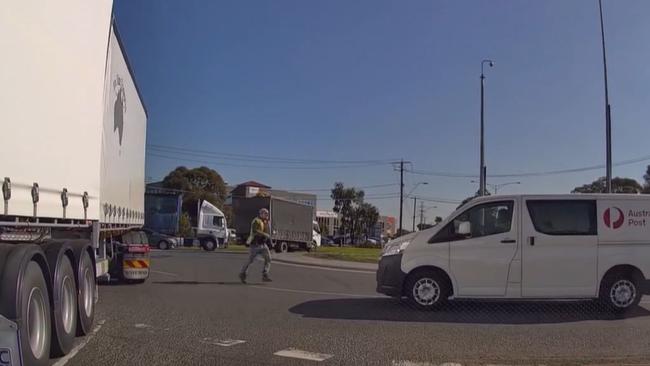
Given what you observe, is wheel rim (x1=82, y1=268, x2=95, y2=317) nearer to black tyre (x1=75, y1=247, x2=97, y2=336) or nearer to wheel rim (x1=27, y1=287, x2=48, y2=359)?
black tyre (x1=75, y1=247, x2=97, y2=336)

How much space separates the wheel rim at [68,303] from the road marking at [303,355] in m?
2.30

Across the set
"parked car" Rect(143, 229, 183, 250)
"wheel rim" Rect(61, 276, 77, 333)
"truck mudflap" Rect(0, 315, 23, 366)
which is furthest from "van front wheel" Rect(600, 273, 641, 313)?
"parked car" Rect(143, 229, 183, 250)

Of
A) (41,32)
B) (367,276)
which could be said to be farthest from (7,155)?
(367,276)

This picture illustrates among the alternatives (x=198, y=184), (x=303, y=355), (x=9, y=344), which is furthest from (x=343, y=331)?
(x=198, y=184)

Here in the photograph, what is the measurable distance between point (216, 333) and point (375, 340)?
6.80ft

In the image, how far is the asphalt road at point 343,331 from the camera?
7438 mm

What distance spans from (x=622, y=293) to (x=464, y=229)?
272 cm

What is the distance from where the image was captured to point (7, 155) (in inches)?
218

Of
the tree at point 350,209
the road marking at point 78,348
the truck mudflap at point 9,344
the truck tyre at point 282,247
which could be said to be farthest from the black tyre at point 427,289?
the tree at point 350,209

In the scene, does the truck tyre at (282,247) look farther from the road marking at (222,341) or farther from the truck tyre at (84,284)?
the road marking at (222,341)

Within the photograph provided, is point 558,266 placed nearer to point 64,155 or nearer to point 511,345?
point 511,345

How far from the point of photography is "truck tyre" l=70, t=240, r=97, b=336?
26.2 ft

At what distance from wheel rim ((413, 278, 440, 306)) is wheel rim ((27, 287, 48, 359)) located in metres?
6.22

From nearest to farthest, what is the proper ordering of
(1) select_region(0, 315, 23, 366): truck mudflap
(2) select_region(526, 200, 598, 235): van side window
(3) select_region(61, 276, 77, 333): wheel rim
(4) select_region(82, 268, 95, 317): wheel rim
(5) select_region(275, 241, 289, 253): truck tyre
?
(1) select_region(0, 315, 23, 366): truck mudflap < (3) select_region(61, 276, 77, 333): wheel rim < (4) select_region(82, 268, 95, 317): wheel rim < (2) select_region(526, 200, 598, 235): van side window < (5) select_region(275, 241, 289, 253): truck tyre
